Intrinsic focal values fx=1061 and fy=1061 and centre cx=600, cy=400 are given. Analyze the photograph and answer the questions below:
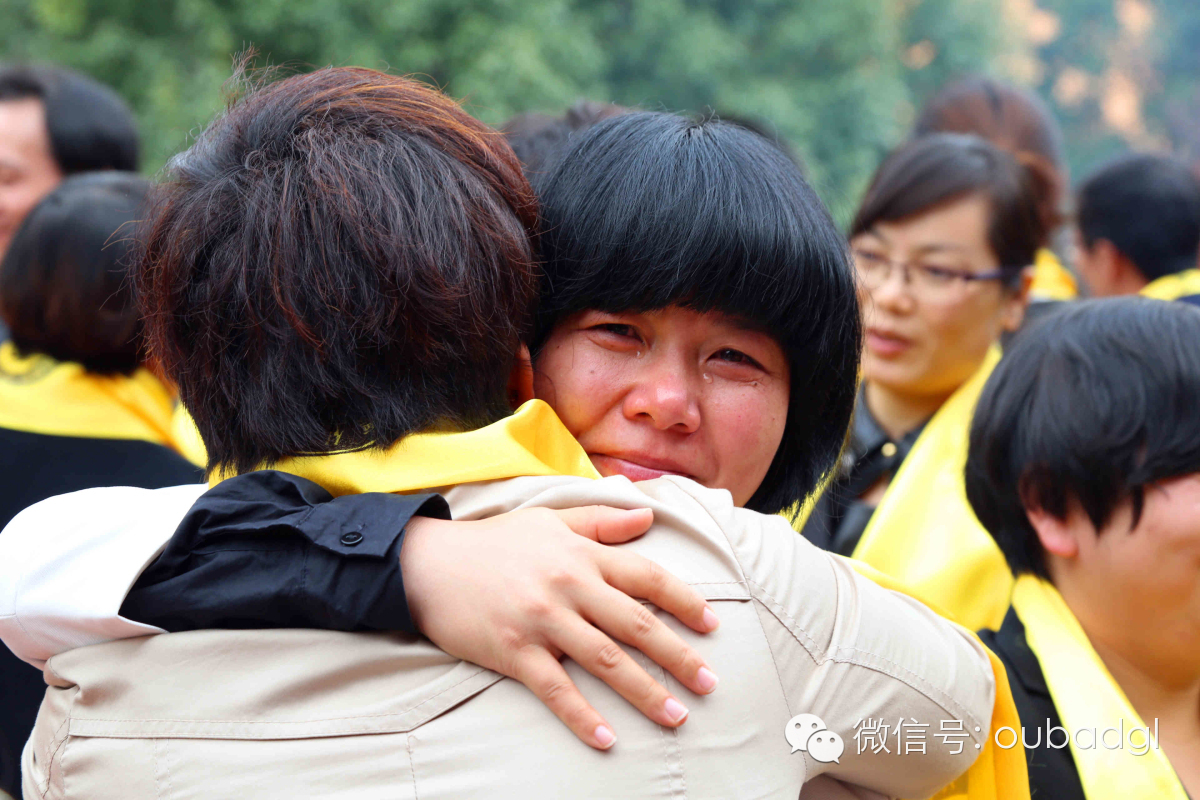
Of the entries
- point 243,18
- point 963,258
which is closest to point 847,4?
point 243,18

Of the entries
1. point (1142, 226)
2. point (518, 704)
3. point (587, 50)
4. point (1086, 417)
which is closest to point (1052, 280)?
point (1142, 226)

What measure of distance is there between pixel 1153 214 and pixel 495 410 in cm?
416

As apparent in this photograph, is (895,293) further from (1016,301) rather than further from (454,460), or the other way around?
(454,460)

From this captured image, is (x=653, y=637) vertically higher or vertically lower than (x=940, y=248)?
A: lower

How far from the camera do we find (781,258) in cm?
143

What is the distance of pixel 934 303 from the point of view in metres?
3.04

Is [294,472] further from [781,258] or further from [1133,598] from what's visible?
[1133,598]

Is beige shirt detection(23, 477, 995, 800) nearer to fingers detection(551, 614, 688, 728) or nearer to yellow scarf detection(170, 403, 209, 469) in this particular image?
fingers detection(551, 614, 688, 728)

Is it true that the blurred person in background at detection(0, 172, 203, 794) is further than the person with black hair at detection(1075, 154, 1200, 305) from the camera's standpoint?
No

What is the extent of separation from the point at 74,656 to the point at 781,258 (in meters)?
1.00

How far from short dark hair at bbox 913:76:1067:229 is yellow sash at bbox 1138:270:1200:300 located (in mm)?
541

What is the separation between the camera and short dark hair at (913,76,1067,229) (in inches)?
177

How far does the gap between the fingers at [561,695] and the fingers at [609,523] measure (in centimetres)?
14

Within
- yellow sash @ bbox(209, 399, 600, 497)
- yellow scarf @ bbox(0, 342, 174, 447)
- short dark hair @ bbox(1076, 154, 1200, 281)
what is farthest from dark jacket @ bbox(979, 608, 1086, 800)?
short dark hair @ bbox(1076, 154, 1200, 281)
